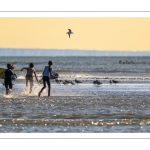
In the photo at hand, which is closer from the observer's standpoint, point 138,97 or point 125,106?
point 125,106

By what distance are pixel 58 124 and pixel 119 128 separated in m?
1.59

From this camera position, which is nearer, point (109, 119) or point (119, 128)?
point (119, 128)

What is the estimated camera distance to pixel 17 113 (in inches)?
706

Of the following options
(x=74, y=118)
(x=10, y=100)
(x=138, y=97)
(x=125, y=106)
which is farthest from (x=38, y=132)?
(x=138, y=97)

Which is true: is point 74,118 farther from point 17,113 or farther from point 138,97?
point 138,97

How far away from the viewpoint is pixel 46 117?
17016 millimetres
